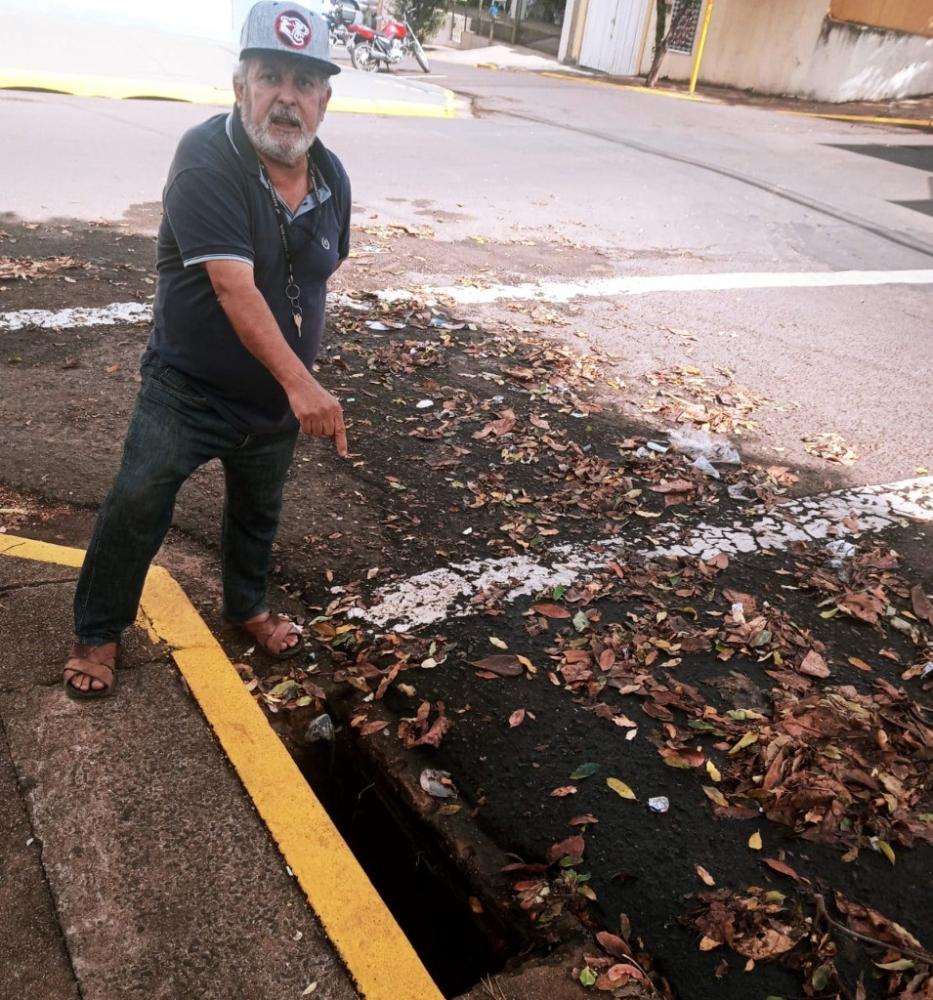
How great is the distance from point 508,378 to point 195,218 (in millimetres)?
3488

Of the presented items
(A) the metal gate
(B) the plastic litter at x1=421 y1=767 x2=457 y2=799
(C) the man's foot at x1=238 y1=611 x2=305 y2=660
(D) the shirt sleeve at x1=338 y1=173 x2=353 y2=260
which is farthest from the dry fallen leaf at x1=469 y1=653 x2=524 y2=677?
(A) the metal gate

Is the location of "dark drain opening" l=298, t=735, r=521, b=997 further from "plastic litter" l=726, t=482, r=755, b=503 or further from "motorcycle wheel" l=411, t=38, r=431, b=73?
"motorcycle wheel" l=411, t=38, r=431, b=73

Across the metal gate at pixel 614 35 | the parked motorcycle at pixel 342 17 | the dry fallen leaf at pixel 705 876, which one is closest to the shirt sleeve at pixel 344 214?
the dry fallen leaf at pixel 705 876

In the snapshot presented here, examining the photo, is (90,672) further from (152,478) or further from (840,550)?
(840,550)

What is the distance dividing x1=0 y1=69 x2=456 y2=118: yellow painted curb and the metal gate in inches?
538

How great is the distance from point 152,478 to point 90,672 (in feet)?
2.29

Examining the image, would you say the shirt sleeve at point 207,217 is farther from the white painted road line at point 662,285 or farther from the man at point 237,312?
the white painted road line at point 662,285

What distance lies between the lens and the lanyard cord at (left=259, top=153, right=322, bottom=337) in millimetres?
2561

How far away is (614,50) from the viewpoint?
27.1m

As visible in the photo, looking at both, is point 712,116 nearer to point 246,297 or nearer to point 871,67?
point 871,67

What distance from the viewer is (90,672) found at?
2.90 meters

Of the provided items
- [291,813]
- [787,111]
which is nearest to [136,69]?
[787,111]

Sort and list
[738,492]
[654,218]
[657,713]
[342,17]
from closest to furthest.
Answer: [657,713], [738,492], [654,218], [342,17]

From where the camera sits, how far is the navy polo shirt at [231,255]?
8.00 feet
